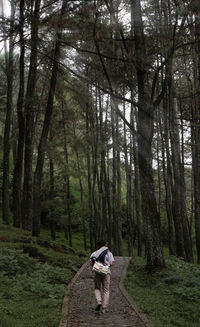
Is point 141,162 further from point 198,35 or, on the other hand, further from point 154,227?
point 198,35

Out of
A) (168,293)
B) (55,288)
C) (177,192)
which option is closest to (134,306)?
(168,293)

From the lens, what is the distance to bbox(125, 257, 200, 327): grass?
6.52 meters

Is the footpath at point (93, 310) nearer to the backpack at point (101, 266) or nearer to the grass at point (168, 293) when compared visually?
the grass at point (168, 293)

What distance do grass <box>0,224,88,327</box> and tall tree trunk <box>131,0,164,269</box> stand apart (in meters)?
2.91

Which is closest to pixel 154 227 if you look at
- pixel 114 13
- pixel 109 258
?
pixel 109 258

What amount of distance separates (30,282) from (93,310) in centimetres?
228

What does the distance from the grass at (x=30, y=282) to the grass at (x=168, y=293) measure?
1.92m

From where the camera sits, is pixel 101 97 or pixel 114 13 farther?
pixel 101 97

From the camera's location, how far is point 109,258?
284 inches

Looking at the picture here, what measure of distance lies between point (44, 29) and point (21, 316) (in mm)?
11281

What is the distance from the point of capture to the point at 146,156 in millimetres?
11453

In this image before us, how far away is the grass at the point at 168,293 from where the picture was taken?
21.4ft

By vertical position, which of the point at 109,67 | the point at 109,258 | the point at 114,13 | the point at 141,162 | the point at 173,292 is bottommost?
the point at 173,292

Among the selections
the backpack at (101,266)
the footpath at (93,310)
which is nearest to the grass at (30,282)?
the footpath at (93,310)
